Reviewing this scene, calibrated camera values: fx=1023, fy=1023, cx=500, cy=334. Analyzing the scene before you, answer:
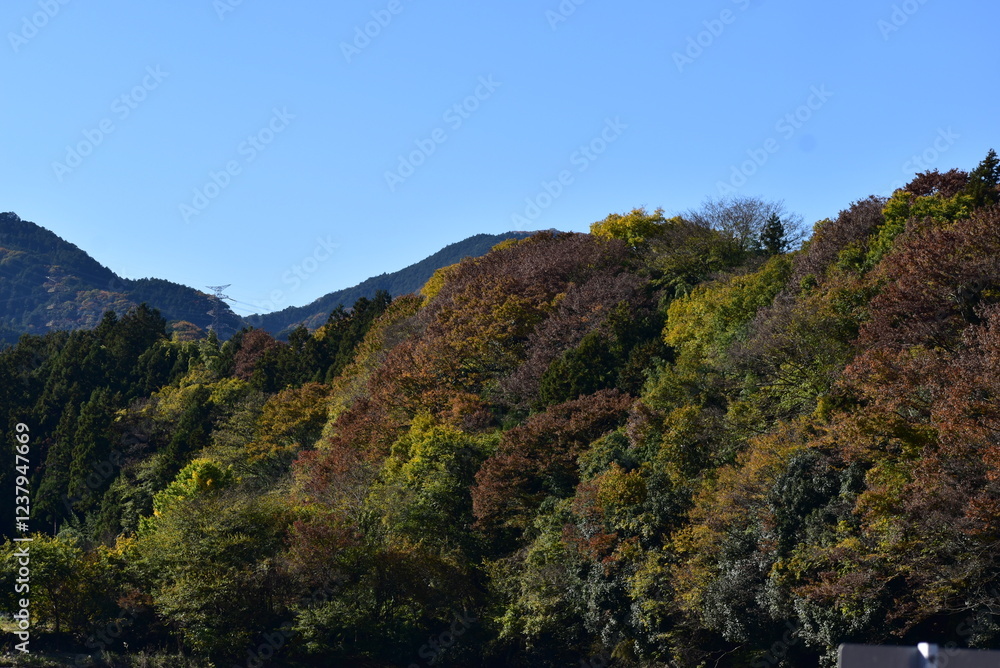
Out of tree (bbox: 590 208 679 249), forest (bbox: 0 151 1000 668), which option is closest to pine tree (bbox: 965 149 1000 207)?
forest (bbox: 0 151 1000 668)

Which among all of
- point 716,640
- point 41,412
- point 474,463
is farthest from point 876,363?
point 41,412

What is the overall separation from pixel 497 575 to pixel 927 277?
15.7 m

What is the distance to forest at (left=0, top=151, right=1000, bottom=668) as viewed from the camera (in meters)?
21.7

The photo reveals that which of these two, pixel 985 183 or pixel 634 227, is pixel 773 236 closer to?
pixel 634 227

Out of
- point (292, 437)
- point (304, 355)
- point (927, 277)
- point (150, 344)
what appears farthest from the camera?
point (150, 344)

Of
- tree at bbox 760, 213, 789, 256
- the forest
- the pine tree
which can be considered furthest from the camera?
tree at bbox 760, 213, 789, 256

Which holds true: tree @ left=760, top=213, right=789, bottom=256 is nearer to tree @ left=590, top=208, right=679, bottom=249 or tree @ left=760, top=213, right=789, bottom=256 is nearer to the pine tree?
tree @ left=590, top=208, right=679, bottom=249

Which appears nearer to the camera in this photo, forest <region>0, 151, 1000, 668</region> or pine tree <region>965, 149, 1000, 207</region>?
forest <region>0, 151, 1000, 668</region>

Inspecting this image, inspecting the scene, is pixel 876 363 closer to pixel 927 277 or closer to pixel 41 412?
pixel 927 277

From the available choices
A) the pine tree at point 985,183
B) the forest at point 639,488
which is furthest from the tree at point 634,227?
the pine tree at point 985,183

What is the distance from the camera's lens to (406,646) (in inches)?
1238

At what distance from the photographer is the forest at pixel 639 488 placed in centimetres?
2173

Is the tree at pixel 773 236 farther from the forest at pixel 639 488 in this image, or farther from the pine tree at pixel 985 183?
the pine tree at pixel 985 183

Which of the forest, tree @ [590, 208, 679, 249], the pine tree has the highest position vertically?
tree @ [590, 208, 679, 249]
